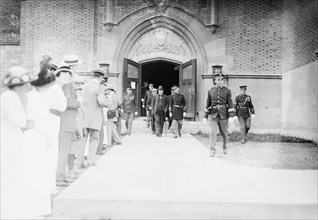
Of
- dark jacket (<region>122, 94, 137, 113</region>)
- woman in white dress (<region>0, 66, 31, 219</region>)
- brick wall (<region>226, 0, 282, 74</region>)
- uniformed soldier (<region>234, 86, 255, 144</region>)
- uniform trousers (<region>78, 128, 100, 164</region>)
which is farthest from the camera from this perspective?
brick wall (<region>226, 0, 282, 74</region>)

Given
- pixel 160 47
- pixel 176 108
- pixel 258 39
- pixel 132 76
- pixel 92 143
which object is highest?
pixel 258 39

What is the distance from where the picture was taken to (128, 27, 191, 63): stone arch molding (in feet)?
52.8

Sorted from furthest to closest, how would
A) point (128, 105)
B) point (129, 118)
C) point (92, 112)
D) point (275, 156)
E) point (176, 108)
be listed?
point (129, 118) → point (128, 105) → point (176, 108) → point (275, 156) → point (92, 112)

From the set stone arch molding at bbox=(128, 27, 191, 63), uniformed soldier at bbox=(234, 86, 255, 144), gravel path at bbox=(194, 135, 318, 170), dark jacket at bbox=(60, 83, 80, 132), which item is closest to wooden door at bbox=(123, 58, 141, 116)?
stone arch molding at bbox=(128, 27, 191, 63)

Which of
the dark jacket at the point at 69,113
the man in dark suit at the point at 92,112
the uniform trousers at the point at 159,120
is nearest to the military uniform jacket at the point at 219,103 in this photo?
the man in dark suit at the point at 92,112

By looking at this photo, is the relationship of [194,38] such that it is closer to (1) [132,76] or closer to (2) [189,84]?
(2) [189,84]

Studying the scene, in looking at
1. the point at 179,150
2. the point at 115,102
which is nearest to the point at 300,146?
the point at 179,150

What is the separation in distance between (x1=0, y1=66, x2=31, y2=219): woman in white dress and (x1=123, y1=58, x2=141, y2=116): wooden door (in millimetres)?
11492

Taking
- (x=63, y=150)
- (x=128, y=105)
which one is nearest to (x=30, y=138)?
(x=63, y=150)

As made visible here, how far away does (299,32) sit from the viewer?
14.1 m

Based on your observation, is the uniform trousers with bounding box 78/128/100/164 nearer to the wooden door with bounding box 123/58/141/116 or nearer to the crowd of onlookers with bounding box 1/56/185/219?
the crowd of onlookers with bounding box 1/56/185/219

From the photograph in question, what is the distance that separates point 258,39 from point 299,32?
1693 millimetres

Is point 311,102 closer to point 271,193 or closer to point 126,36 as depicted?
point 126,36

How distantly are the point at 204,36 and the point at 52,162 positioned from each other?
11742 mm
